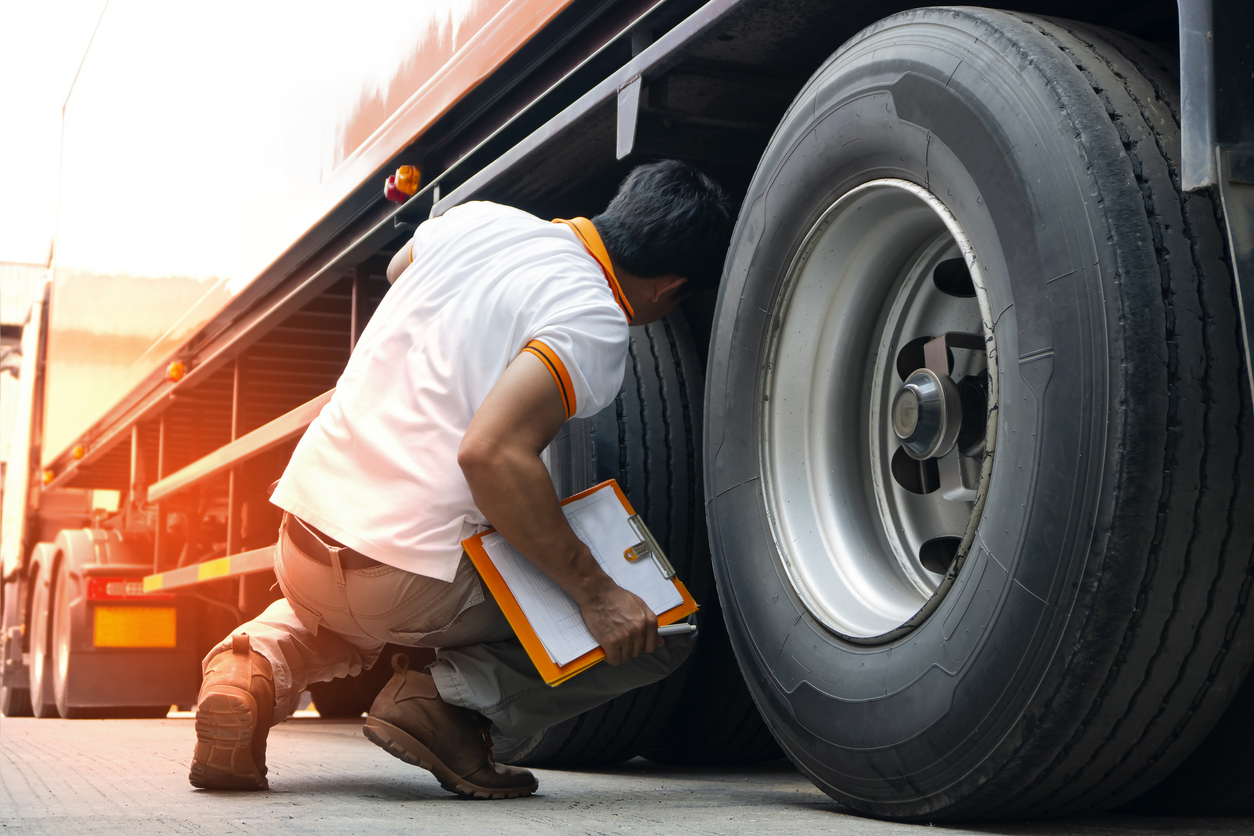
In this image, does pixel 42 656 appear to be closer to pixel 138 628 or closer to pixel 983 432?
pixel 138 628

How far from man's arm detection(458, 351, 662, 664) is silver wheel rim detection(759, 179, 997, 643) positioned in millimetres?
337

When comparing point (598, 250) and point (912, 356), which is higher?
point (598, 250)

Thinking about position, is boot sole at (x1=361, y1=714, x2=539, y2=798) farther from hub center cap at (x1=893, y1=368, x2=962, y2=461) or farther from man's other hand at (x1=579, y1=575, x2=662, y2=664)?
hub center cap at (x1=893, y1=368, x2=962, y2=461)

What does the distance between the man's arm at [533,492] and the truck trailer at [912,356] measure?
217mm

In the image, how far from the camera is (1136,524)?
141 centimetres

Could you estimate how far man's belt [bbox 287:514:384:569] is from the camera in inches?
92.0

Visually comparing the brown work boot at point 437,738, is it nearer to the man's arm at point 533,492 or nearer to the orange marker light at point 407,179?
the man's arm at point 533,492

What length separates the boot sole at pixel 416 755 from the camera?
7.44ft

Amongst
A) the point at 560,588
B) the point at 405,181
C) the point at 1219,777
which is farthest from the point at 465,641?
the point at 405,181

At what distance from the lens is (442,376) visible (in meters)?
2.28

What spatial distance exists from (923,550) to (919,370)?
0.31m

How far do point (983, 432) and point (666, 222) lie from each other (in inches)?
31.3

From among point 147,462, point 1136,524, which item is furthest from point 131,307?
point 1136,524

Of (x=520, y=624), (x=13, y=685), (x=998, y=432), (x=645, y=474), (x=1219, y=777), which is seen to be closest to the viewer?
(x=998, y=432)
